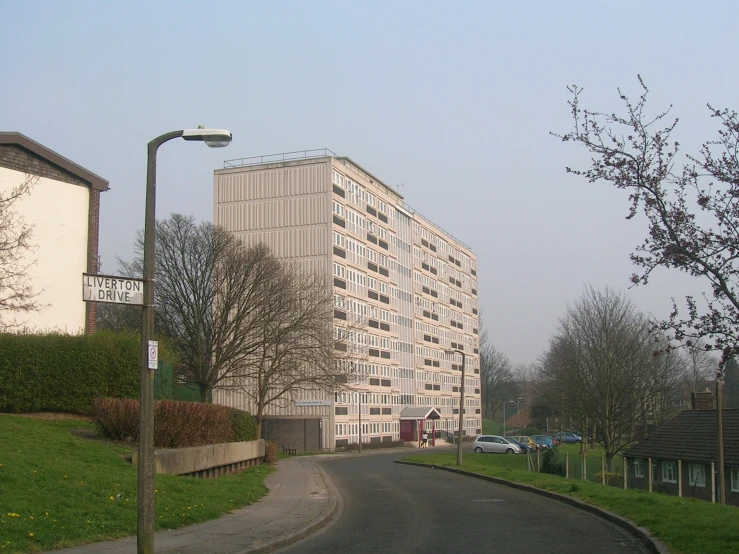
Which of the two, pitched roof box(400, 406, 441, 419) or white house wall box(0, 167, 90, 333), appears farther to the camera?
pitched roof box(400, 406, 441, 419)

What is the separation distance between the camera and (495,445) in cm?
6294

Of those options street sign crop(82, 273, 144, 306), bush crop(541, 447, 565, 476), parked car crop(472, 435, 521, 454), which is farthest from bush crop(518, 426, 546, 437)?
street sign crop(82, 273, 144, 306)

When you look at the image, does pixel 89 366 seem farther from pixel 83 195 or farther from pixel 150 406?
pixel 150 406

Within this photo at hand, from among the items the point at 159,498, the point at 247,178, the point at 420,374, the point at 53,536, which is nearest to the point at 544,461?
the point at 159,498

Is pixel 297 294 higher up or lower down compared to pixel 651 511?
higher up

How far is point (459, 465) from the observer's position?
35844 millimetres

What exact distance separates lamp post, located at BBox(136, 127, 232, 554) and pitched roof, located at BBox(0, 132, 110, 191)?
1951 centimetres

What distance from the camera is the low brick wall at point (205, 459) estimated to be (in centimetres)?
1867

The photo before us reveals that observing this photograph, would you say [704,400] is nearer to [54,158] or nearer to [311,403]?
[311,403]

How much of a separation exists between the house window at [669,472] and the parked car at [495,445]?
23.2 m

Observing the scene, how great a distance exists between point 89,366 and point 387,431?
A: 181 feet

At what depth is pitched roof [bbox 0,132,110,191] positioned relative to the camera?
27.7 metres

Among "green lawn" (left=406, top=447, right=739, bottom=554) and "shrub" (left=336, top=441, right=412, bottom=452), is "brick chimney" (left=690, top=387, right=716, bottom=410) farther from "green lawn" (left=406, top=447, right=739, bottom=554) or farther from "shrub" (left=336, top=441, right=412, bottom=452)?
"shrub" (left=336, top=441, right=412, bottom=452)

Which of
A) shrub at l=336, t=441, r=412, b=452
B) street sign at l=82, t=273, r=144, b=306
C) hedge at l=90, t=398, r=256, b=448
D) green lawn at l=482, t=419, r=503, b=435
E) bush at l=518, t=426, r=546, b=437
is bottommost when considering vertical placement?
green lawn at l=482, t=419, r=503, b=435
